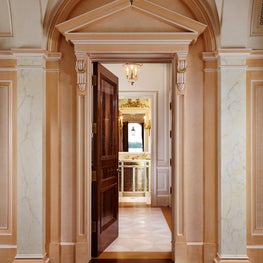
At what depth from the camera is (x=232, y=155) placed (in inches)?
160

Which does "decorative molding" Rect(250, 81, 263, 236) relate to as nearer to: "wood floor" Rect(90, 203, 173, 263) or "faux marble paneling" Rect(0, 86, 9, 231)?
"wood floor" Rect(90, 203, 173, 263)

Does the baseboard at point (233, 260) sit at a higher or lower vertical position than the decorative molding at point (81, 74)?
lower

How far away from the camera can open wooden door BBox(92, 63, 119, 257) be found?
182 inches

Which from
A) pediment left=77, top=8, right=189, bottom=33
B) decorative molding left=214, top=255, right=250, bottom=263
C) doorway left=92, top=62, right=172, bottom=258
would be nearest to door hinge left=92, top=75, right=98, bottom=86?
pediment left=77, top=8, right=189, bottom=33

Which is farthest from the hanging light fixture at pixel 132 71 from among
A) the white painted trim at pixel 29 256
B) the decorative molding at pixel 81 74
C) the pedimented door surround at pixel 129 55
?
the white painted trim at pixel 29 256

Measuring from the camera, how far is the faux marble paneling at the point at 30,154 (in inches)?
160

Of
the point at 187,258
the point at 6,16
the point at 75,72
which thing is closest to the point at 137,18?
the point at 75,72

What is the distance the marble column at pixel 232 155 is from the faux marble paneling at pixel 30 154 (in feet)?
6.65

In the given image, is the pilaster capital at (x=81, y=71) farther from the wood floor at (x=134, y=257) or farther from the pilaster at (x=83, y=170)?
the wood floor at (x=134, y=257)

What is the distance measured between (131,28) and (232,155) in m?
1.87

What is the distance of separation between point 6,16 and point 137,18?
149cm

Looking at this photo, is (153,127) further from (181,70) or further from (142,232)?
(181,70)

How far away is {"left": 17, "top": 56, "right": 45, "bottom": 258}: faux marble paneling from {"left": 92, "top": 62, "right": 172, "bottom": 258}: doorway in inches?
161

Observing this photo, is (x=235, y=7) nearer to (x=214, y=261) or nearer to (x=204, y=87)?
(x=204, y=87)
